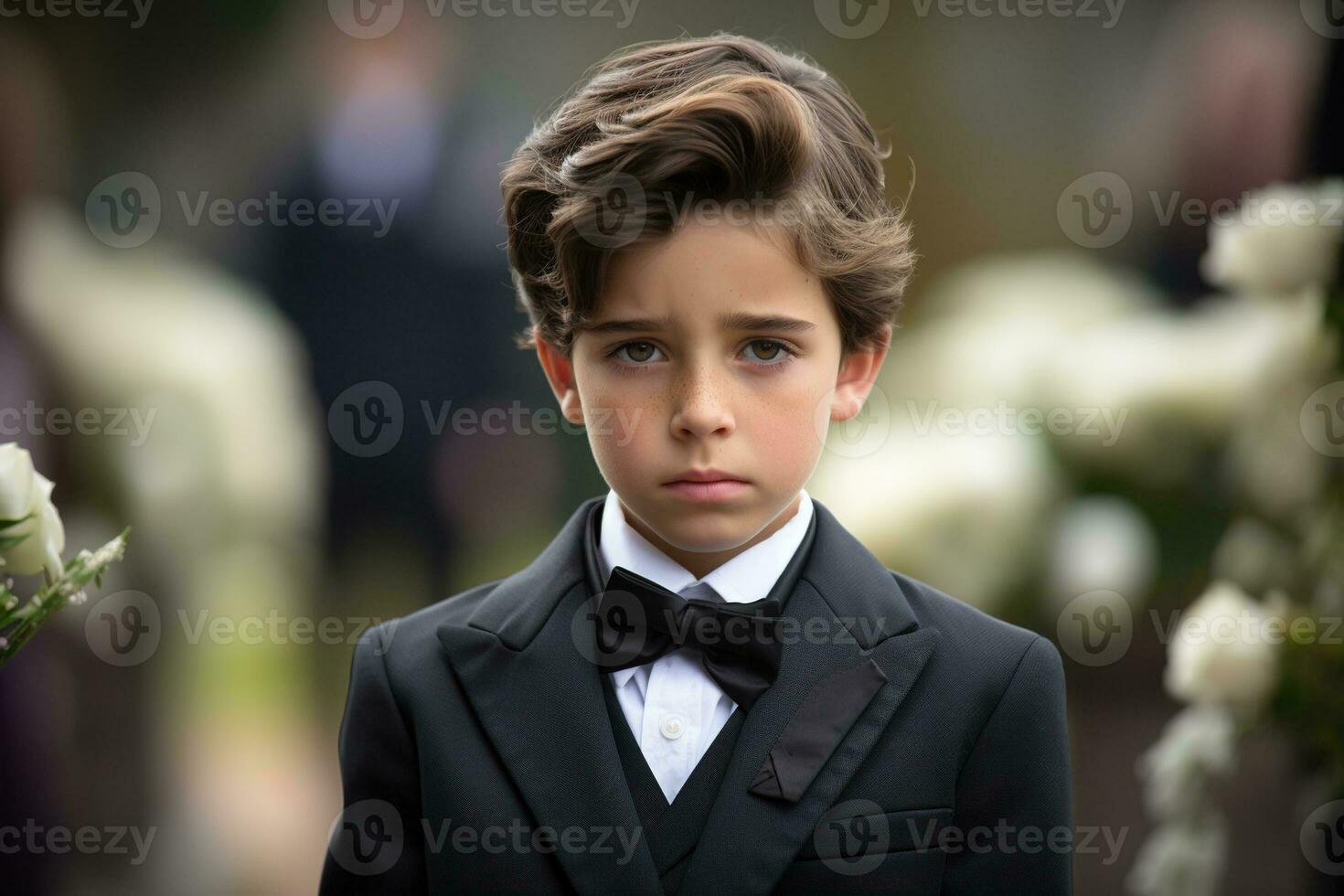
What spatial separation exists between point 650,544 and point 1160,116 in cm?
118

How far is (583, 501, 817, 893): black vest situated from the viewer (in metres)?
0.98

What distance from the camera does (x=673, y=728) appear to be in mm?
1022

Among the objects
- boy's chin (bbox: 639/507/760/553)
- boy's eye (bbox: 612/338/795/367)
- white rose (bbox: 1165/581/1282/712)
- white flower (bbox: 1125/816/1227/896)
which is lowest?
white flower (bbox: 1125/816/1227/896)

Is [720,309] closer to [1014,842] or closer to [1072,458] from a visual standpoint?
[1014,842]

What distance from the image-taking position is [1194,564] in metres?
1.56

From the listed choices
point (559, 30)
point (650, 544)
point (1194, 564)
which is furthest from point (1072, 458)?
point (559, 30)

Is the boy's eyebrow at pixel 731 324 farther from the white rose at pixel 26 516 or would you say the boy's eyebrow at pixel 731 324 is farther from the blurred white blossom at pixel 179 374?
the blurred white blossom at pixel 179 374

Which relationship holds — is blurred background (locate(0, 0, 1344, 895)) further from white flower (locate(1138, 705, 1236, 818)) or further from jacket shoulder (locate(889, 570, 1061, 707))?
jacket shoulder (locate(889, 570, 1061, 707))

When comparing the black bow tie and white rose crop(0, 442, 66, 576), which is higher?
white rose crop(0, 442, 66, 576)

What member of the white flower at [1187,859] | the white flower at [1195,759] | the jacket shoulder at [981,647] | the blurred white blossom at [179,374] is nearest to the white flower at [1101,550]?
the white flower at [1195,759]

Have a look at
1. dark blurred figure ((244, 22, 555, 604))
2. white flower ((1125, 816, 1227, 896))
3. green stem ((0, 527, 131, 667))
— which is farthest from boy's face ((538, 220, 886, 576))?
dark blurred figure ((244, 22, 555, 604))

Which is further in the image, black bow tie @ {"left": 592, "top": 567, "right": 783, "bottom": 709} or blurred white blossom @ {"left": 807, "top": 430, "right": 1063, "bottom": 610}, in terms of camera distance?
blurred white blossom @ {"left": 807, "top": 430, "right": 1063, "bottom": 610}

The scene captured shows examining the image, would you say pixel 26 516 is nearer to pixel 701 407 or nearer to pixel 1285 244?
pixel 701 407

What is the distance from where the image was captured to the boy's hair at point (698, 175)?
97 cm
